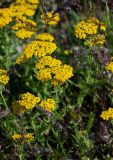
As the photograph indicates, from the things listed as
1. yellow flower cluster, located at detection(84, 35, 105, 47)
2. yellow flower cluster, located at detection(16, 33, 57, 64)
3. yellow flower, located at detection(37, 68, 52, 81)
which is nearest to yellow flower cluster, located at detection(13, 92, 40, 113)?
yellow flower, located at detection(37, 68, 52, 81)

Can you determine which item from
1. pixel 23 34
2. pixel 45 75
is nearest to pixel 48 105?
pixel 45 75

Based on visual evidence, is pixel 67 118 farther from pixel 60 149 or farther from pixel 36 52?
pixel 36 52

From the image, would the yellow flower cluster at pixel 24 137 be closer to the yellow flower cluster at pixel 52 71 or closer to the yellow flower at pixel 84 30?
the yellow flower cluster at pixel 52 71

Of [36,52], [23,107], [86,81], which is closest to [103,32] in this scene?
[86,81]

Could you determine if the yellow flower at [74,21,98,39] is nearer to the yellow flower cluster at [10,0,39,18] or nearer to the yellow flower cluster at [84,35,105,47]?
the yellow flower cluster at [84,35,105,47]

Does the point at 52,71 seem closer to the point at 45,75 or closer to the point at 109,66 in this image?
the point at 45,75

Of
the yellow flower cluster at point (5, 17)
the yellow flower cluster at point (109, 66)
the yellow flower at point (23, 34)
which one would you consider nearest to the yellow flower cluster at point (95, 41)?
the yellow flower cluster at point (109, 66)
